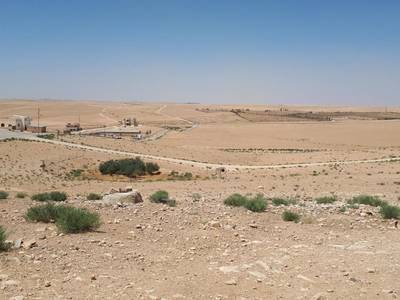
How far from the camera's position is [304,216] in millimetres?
14867

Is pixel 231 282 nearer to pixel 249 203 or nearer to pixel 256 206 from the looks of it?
pixel 256 206

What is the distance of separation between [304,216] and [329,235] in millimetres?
2142

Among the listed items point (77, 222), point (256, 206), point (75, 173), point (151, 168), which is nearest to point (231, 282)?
point (77, 222)

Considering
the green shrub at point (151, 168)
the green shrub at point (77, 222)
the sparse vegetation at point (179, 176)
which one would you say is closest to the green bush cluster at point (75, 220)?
the green shrub at point (77, 222)

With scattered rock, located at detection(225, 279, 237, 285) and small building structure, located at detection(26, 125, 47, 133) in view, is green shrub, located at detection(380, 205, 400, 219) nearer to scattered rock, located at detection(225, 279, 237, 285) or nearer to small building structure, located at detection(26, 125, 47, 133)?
scattered rock, located at detection(225, 279, 237, 285)

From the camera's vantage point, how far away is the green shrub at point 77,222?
11656 mm

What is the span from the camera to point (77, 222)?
1175 centimetres

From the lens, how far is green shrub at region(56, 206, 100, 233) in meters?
11.7

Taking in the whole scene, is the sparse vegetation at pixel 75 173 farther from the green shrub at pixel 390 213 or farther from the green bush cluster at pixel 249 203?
the green shrub at pixel 390 213

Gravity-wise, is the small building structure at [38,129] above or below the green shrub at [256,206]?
below

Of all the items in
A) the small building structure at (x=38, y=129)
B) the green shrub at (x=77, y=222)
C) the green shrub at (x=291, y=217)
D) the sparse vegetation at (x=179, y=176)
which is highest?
the green shrub at (x=77, y=222)

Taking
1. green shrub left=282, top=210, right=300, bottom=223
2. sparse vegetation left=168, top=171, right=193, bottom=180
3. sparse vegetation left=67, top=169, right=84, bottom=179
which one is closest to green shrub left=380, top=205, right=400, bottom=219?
green shrub left=282, top=210, right=300, bottom=223

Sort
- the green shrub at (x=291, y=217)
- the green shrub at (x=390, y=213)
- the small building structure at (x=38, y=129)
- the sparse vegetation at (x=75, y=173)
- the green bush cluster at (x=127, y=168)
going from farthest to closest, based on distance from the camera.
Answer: the small building structure at (x=38, y=129) → the green bush cluster at (x=127, y=168) → the sparse vegetation at (x=75, y=173) → the green shrub at (x=390, y=213) → the green shrub at (x=291, y=217)

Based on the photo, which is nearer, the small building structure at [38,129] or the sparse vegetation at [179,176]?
the sparse vegetation at [179,176]
